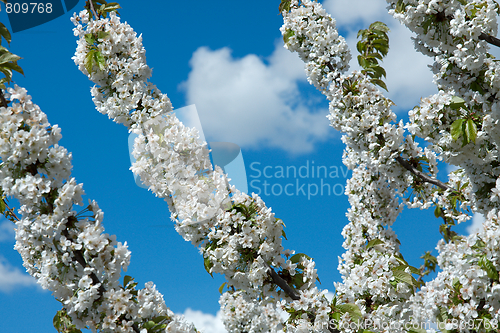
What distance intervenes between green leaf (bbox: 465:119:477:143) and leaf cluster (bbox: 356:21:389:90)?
95.6 inches

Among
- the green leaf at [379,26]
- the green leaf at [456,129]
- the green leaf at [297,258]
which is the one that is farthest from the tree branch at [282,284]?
the green leaf at [379,26]

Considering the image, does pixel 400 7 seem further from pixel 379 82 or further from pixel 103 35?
pixel 103 35

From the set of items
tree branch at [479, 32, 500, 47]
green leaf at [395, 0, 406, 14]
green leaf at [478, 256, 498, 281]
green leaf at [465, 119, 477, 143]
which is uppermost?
green leaf at [395, 0, 406, 14]

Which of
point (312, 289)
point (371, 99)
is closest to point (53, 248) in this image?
point (312, 289)

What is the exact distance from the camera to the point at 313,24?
6.79m

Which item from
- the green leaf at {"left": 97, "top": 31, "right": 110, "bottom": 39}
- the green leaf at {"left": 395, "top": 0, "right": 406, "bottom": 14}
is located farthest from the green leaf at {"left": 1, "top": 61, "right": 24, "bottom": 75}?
the green leaf at {"left": 395, "top": 0, "right": 406, "bottom": 14}

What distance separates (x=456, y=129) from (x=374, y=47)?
3112 millimetres

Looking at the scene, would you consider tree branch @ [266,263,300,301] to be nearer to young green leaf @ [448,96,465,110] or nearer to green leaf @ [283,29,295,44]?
young green leaf @ [448,96,465,110]

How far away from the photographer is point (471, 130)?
4.50m

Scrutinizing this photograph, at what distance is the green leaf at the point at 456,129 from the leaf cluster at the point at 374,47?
2.35 metres

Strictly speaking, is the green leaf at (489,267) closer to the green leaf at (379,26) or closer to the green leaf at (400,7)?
the green leaf at (400,7)

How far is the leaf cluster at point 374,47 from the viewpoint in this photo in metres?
6.86

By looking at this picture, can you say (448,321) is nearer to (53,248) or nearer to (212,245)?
(212,245)

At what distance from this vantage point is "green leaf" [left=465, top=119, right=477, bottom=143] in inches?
175
